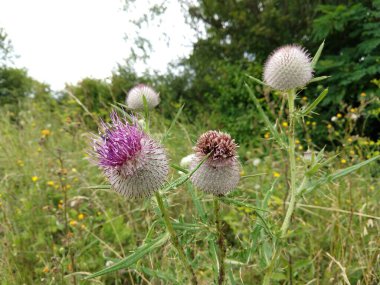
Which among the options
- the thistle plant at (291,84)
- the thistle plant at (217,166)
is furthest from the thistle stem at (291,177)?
the thistle plant at (217,166)

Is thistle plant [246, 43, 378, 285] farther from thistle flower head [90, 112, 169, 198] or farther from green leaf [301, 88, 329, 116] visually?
thistle flower head [90, 112, 169, 198]

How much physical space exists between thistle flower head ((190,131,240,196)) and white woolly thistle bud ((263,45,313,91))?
87 cm

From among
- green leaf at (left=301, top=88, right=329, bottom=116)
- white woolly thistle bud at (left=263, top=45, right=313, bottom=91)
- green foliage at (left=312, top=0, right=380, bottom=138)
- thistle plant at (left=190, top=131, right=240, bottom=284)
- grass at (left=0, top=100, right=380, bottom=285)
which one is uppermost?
green foliage at (left=312, top=0, right=380, bottom=138)

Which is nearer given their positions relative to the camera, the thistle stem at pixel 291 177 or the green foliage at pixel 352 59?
the thistle stem at pixel 291 177

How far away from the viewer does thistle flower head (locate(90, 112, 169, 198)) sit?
77.5 inches

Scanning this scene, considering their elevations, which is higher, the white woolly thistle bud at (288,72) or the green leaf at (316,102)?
the white woolly thistle bud at (288,72)

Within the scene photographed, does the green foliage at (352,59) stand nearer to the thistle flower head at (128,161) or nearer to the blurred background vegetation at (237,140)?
the blurred background vegetation at (237,140)

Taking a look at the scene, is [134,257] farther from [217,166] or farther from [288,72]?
[288,72]

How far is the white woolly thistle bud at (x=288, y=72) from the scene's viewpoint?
9.23ft

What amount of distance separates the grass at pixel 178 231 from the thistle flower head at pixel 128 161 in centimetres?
15

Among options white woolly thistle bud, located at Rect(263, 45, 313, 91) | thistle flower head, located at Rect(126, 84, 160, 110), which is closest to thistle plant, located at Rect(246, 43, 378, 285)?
white woolly thistle bud, located at Rect(263, 45, 313, 91)

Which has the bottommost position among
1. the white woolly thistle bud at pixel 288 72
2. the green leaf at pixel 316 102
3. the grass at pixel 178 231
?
the grass at pixel 178 231

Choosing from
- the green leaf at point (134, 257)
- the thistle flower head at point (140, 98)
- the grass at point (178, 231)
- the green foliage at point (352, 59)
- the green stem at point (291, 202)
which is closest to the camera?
the green leaf at point (134, 257)

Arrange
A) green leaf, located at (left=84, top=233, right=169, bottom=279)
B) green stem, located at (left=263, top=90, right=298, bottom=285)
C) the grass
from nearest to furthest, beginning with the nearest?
1. green leaf, located at (left=84, top=233, right=169, bottom=279)
2. green stem, located at (left=263, top=90, right=298, bottom=285)
3. the grass
